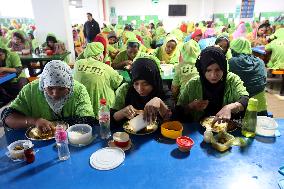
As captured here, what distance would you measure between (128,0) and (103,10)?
199 cm

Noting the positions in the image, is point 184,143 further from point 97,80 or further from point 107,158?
point 97,80

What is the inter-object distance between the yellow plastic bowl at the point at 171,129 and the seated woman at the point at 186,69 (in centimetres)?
129

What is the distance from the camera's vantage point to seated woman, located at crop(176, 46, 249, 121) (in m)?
1.90

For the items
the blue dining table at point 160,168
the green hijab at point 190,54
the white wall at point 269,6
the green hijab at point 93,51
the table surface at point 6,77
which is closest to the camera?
the blue dining table at point 160,168

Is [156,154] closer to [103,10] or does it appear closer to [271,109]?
[271,109]

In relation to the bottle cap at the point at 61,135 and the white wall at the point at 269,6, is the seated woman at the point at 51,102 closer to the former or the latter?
the bottle cap at the point at 61,135

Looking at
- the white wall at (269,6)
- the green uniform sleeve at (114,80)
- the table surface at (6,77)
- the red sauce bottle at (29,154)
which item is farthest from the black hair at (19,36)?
the white wall at (269,6)

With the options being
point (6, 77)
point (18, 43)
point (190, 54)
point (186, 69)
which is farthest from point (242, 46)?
point (18, 43)

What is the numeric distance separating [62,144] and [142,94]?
2.51 feet

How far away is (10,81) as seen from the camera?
13.8 feet

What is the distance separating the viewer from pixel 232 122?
1.70 meters

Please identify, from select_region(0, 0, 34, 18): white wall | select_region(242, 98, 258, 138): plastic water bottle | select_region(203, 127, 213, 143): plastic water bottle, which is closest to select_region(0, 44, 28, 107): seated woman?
select_region(203, 127, 213, 143): plastic water bottle

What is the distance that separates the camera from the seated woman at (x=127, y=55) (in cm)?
412

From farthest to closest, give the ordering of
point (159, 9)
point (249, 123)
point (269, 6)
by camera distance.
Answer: point (159, 9) → point (269, 6) → point (249, 123)
